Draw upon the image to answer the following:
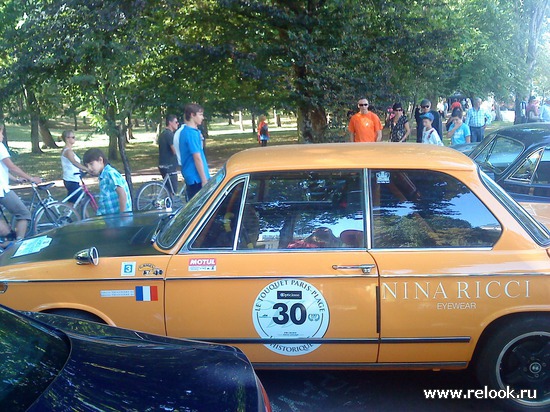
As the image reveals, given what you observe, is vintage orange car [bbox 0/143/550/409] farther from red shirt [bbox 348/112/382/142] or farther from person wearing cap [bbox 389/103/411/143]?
person wearing cap [bbox 389/103/411/143]

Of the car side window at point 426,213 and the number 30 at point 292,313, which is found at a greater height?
the car side window at point 426,213

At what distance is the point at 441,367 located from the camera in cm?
399

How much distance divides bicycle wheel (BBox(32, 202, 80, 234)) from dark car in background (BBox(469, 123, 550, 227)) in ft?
18.6

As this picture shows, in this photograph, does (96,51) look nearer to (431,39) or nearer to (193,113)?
(193,113)

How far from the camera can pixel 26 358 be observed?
2.53m

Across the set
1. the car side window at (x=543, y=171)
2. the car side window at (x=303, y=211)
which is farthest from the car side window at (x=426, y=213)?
the car side window at (x=543, y=171)

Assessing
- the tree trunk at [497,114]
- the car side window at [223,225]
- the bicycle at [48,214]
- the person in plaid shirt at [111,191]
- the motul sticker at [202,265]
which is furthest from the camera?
the tree trunk at [497,114]

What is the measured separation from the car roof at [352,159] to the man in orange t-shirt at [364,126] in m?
6.76

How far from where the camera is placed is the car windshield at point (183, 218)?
4121mm

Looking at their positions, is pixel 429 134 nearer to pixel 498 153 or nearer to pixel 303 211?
pixel 498 153

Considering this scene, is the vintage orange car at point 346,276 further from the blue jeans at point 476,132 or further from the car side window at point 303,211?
the blue jeans at point 476,132

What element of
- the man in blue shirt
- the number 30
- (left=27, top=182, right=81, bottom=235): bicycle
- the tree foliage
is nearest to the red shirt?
the tree foliage

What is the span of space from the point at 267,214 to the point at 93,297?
1.28 metres

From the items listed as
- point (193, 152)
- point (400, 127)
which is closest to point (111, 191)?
point (193, 152)
